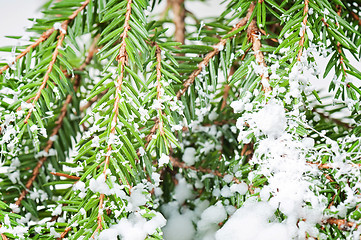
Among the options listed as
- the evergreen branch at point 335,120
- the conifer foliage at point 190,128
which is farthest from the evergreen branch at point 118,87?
the evergreen branch at point 335,120

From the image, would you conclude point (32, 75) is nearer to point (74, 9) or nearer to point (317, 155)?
point (74, 9)

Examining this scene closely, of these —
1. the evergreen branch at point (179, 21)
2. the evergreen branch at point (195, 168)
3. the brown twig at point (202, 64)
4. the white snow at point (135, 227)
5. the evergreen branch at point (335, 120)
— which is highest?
the evergreen branch at point (179, 21)

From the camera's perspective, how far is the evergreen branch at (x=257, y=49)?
308 mm

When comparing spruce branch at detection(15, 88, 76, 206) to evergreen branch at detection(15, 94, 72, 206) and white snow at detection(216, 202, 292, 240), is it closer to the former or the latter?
evergreen branch at detection(15, 94, 72, 206)

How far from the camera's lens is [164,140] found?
1.01 ft

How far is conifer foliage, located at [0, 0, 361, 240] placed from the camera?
285 millimetres

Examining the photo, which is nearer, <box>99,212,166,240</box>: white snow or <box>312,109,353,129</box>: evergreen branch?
<box>99,212,166,240</box>: white snow

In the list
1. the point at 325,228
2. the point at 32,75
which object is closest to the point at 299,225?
the point at 325,228

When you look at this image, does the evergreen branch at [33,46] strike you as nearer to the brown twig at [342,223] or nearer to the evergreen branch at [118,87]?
the evergreen branch at [118,87]

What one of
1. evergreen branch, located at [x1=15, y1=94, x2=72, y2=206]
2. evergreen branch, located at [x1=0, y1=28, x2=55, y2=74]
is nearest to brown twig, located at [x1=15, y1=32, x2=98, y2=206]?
evergreen branch, located at [x1=15, y1=94, x2=72, y2=206]

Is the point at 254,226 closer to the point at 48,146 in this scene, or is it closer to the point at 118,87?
the point at 118,87

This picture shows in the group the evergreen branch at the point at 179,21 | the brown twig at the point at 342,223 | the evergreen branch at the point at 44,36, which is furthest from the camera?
the evergreen branch at the point at 179,21

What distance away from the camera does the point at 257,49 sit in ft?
1.11

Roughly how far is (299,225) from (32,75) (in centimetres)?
25
